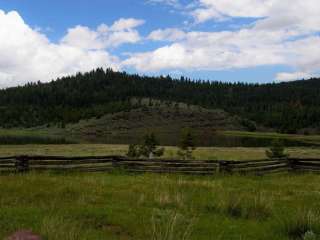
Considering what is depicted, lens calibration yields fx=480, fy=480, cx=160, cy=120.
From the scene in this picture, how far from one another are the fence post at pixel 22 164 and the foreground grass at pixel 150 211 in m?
4.92

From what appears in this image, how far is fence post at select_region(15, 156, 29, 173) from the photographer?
73.5 ft

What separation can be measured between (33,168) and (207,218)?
524 inches

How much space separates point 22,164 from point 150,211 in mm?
12207

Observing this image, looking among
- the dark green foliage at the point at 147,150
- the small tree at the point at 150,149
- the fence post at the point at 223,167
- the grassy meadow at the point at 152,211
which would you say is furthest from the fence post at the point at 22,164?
the small tree at the point at 150,149

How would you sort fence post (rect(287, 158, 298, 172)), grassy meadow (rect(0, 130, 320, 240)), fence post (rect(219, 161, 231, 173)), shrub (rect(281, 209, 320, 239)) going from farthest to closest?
1. fence post (rect(287, 158, 298, 172))
2. fence post (rect(219, 161, 231, 173))
3. shrub (rect(281, 209, 320, 239))
4. grassy meadow (rect(0, 130, 320, 240))

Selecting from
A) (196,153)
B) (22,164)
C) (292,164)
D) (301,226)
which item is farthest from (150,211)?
(196,153)

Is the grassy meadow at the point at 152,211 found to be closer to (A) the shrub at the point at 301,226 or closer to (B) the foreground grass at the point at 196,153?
(A) the shrub at the point at 301,226

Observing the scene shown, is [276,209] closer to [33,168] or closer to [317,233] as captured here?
[317,233]

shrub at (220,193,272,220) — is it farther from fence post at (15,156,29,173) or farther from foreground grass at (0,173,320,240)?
fence post at (15,156,29,173)

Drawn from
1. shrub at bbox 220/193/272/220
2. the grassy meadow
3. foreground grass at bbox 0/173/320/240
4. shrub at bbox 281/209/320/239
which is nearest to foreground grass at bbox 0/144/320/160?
the grassy meadow

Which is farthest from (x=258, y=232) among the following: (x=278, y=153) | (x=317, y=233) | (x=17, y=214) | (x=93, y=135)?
(x=93, y=135)

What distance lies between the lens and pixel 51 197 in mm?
13820

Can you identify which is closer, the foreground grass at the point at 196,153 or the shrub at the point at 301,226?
the shrub at the point at 301,226

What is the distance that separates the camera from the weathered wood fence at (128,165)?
2256 cm
